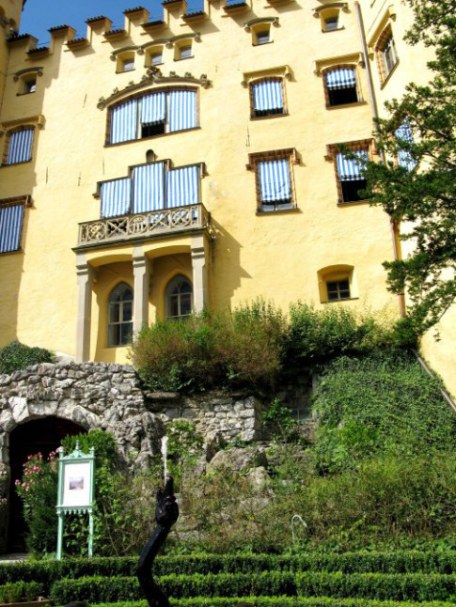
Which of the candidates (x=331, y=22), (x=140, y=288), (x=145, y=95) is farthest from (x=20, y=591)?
(x=331, y=22)

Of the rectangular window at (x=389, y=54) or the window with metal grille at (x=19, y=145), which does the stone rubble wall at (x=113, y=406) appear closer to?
the window with metal grille at (x=19, y=145)

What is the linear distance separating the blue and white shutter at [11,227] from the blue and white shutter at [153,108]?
5.83 meters

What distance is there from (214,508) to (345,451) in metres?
3.28

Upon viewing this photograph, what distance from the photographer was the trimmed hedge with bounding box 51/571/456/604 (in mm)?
7199

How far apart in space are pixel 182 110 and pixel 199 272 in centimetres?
738

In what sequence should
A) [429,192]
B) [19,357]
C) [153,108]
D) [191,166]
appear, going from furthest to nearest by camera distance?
[153,108] → [191,166] → [19,357] → [429,192]

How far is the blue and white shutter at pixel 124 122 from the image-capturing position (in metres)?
22.1

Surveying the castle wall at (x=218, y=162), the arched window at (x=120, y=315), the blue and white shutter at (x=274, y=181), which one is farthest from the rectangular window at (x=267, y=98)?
the arched window at (x=120, y=315)

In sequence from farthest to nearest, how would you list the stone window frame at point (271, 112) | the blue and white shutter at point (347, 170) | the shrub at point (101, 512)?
1. the stone window frame at point (271, 112)
2. the blue and white shutter at point (347, 170)
3. the shrub at point (101, 512)

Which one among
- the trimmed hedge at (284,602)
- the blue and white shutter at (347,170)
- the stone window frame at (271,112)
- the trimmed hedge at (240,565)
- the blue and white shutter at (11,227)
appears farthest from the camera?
the blue and white shutter at (11,227)

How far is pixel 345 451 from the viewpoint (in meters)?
11.8

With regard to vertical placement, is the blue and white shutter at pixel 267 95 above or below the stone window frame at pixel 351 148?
above

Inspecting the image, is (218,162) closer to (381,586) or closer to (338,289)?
(338,289)

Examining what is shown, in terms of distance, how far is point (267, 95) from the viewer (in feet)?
70.3
